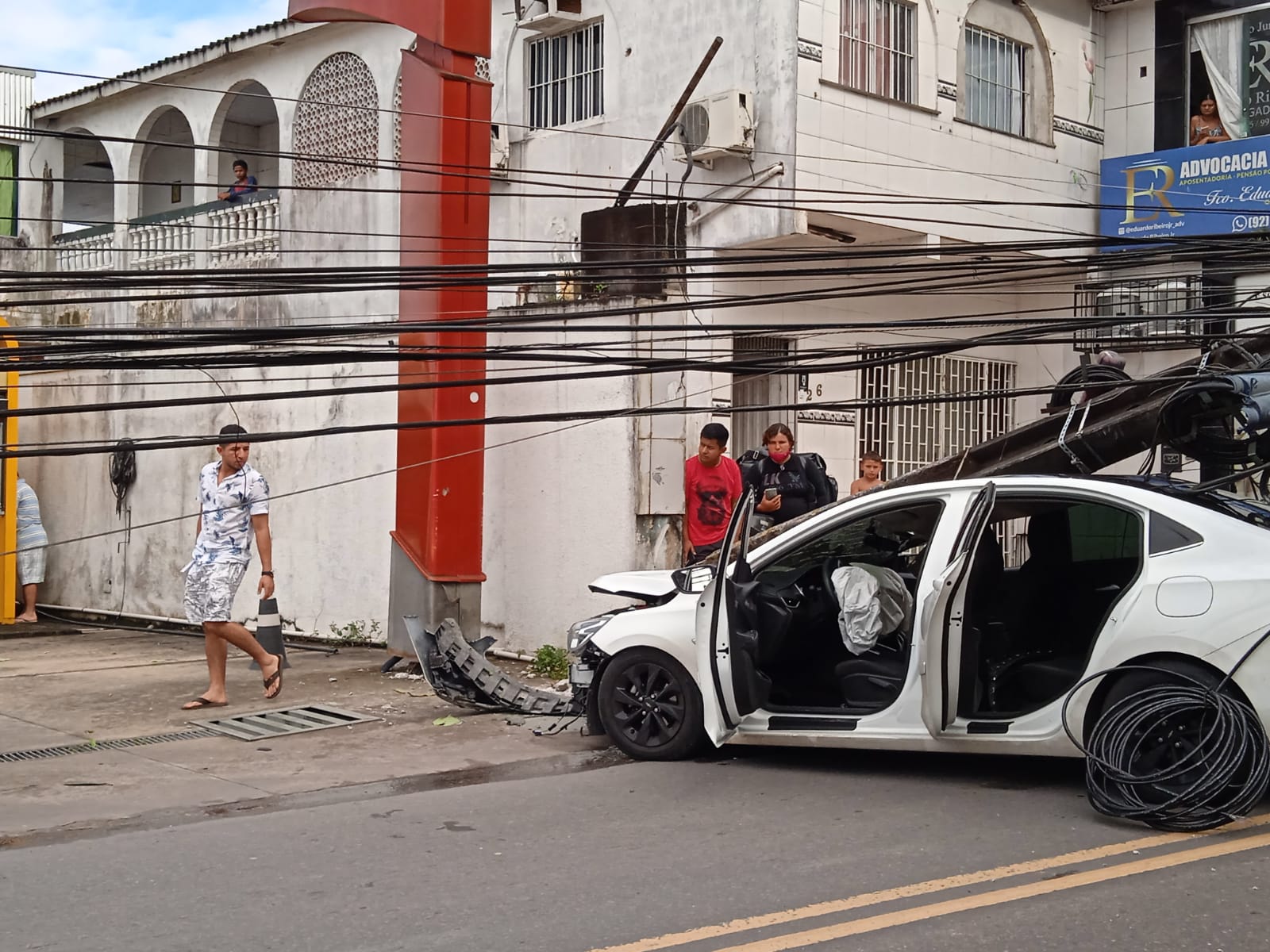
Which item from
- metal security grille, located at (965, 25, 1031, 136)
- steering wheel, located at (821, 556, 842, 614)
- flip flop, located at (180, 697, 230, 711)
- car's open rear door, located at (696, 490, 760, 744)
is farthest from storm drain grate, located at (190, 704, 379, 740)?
metal security grille, located at (965, 25, 1031, 136)

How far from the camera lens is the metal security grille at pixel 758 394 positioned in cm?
1249

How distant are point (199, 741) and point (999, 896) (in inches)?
212

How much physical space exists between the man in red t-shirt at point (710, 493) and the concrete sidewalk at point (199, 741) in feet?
5.39

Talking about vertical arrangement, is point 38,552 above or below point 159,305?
below

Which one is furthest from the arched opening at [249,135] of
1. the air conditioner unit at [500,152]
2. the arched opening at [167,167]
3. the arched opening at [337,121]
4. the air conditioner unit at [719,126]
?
the air conditioner unit at [719,126]

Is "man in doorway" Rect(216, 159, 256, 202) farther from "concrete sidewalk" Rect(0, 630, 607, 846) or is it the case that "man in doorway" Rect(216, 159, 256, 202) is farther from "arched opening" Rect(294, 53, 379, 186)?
"concrete sidewalk" Rect(0, 630, 607, 846)

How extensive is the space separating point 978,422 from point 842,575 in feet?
25.6

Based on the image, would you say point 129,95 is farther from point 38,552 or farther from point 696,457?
point 696,457

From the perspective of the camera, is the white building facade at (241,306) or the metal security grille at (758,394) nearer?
the metal security grille at (758,394)

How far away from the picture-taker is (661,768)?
7379 millimetres

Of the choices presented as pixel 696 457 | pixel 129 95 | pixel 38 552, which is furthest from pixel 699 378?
pixel 129 95

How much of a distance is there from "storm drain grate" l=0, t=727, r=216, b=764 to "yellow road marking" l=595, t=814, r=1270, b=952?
4.98 meters

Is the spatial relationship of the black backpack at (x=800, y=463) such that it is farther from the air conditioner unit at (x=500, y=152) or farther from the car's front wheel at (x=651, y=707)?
the air conditioner unit at (x=500, y=152)

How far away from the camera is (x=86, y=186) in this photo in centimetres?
2194
